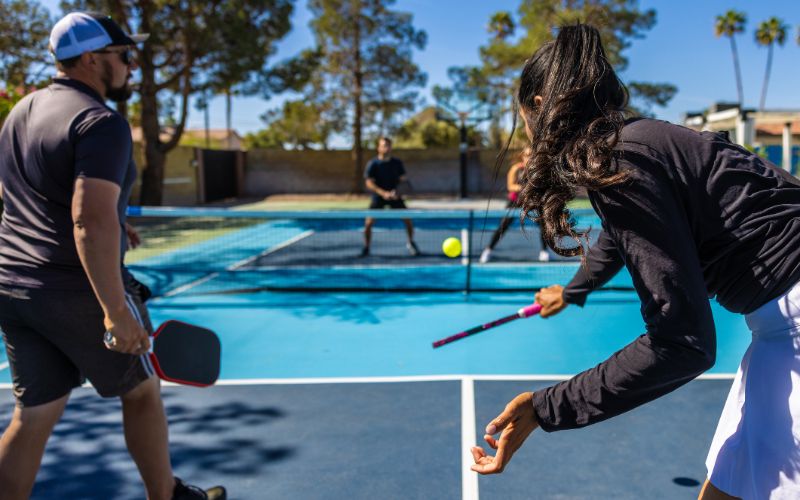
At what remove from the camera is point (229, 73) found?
22500 mm

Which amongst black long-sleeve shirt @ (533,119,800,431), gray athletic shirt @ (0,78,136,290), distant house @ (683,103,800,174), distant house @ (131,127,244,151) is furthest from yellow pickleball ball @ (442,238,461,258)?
distant house @ (131,127,244,151)

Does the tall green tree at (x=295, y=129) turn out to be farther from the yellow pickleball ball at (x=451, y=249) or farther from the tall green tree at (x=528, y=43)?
the yellow pickleball ball at (x=451, y=249)

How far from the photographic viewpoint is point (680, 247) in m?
1.29

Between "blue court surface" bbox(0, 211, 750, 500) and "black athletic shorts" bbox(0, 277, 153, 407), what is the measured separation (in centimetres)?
90

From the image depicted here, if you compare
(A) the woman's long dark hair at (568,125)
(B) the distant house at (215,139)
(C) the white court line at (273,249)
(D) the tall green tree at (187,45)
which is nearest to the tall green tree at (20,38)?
(D) the tall green tree at (187,45)

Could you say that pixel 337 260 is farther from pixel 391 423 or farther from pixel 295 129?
pixel 295 129

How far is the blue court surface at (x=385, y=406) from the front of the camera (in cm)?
318

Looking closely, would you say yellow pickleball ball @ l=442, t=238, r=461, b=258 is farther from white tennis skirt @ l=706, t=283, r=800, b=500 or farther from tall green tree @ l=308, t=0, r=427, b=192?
tall green tree @ l=308, t=0, r=427, b=192

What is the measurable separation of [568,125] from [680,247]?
1.15 feet

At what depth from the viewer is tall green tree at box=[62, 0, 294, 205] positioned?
2017 centimetres

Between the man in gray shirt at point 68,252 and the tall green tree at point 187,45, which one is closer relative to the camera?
the man in gray shirt at point 68,252

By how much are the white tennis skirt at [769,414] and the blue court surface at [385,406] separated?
1.52 meters

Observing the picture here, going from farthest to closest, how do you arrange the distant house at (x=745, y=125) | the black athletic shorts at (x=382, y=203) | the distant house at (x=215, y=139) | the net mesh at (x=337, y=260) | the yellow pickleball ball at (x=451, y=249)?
1. the distant house at (x=215, y=139)
2. the distant house at (x=745, y=125)
3. the black athletic shorts at (x=382, y=203)
4. the yellow pickleball ball at (x=451, y=249)
5. the net mesh at (x=337, y=260)

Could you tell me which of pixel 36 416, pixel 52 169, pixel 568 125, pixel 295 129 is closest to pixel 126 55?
pixel 52 169
